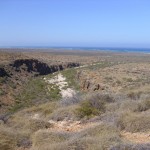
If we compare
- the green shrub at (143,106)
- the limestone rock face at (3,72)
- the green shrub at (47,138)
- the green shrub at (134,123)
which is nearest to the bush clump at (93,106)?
the green shrub at (143,106)

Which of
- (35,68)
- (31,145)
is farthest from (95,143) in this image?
(35,68)

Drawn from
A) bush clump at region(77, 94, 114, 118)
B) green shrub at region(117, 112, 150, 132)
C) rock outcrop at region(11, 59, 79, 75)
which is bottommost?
rock outcrop at region(11, 59, 79, 75)

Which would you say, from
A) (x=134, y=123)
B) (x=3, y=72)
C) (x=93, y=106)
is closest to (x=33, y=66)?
(x=3, y=72)

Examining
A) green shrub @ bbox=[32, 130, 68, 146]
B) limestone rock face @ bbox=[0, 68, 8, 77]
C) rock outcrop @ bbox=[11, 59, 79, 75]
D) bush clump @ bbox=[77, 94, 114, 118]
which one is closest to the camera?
green shrub @ bbox=[32, 130, 68, 146]

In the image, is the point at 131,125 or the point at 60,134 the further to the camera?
the point at 131,125

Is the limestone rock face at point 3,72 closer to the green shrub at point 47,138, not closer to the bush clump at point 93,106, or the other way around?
the bush clump at point 93,106

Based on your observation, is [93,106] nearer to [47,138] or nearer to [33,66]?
[47,138]

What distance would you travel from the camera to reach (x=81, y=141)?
7566 millimetres

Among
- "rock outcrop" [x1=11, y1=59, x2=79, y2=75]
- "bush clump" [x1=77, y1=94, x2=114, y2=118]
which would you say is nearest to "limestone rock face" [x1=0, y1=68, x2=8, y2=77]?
"rock outcrop" [x1=11, y1=59, x2=79, y2=75]

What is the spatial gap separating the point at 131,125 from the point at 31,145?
10.1 feet

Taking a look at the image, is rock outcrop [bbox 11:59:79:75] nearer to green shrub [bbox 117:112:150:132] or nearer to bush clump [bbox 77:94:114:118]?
bush clump [bbox 77:94:114:118]

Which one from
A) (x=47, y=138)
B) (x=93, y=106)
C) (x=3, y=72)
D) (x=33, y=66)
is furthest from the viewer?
(x=33, y=66)

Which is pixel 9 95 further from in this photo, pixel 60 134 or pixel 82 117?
pixel 60 134

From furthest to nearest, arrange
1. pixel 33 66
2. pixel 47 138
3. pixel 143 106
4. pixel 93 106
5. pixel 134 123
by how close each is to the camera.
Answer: pixel 33 66 < pixel 93 106 < pixel 143 106 < pixel 134 123 < pixel 47 138
